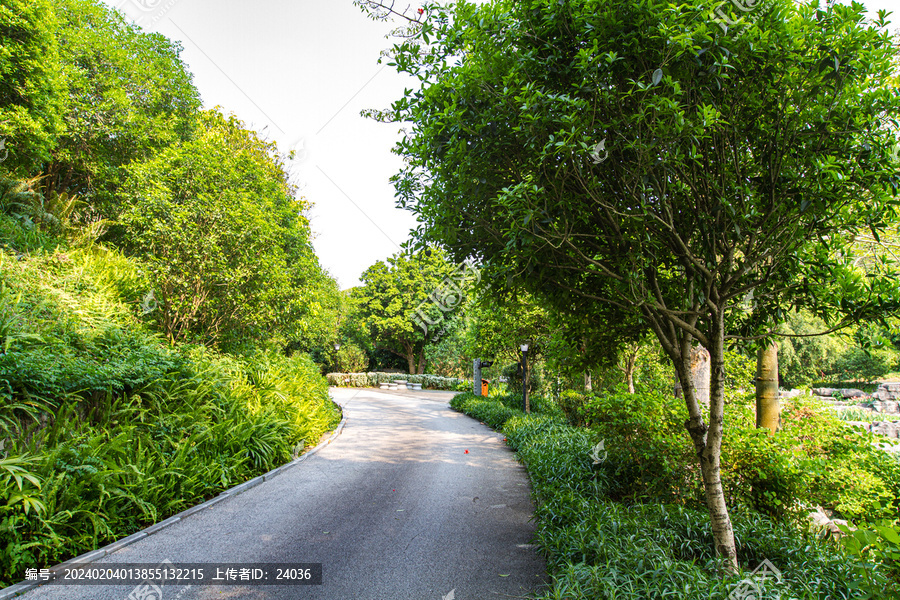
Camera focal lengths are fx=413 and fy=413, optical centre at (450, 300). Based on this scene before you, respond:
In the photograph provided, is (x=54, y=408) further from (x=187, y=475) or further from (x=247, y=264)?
(x=247, y=264)

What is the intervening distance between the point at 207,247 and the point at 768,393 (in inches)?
413

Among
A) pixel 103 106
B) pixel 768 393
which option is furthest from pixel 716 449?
pixel 103 106

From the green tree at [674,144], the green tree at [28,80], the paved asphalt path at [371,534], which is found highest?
the green tree at [28,80]

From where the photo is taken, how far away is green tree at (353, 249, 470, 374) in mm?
32094

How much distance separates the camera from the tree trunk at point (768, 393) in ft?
18.6

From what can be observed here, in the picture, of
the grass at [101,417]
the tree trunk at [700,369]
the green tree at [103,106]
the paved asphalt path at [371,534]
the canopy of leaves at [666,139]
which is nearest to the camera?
the canopy of leaves at [666,139]

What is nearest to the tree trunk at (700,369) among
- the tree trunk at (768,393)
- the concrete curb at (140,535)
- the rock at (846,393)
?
the tree trunk at (768,393)

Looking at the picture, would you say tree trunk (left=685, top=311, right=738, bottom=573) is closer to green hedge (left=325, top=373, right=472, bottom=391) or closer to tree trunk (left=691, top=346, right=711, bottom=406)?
tree trunk (left=691, top=346, right=711, bottom=406)

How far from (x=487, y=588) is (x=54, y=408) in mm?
5509

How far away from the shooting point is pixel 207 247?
8.93 m

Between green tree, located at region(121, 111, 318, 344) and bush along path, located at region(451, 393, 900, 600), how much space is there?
7.40 m

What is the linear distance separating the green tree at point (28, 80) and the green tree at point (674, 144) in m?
10.5

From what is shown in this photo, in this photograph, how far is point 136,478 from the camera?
5.00 meters

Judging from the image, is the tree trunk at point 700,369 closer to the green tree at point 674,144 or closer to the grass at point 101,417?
the green tree at point 674,144
